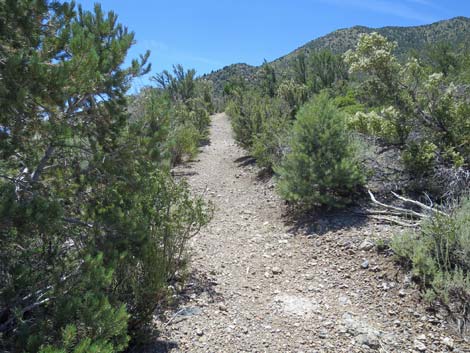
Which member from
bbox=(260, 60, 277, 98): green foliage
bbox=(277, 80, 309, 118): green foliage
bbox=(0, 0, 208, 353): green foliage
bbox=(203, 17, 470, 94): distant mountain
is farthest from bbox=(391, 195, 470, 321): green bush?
bbox=(203, 17, 470, 94): distant mountain

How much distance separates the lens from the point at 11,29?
2.09m

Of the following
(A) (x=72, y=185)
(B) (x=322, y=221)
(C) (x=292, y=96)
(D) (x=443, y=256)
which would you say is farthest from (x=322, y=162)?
(C) (x=292, y=96)

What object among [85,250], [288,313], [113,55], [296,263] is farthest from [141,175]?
[296,263]

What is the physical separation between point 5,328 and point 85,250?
0.61m

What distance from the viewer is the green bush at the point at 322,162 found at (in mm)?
5164

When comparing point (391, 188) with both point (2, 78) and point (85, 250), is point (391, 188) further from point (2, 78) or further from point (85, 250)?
point (2, 78)

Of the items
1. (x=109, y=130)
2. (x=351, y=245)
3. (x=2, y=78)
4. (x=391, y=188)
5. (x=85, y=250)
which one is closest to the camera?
(x=2, y=78)

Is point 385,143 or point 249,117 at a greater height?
point 249,117

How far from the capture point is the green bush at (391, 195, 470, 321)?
120 inches

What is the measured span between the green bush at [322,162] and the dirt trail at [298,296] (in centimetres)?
47

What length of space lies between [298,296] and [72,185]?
7.75 ft

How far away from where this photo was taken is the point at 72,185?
Result: 2561 millimetres

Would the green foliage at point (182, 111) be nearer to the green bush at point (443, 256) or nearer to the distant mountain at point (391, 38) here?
the green bush at point (443, 256)

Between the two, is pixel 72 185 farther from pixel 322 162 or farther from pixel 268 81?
pixel 268 81
